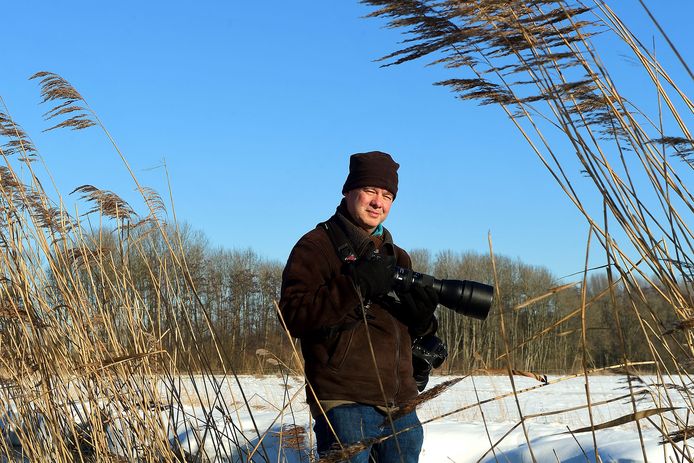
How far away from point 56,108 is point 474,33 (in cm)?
194

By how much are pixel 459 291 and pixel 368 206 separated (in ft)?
1.45

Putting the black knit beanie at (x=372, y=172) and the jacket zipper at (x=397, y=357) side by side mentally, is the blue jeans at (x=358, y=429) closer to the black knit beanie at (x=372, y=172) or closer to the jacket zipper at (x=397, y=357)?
the jacket zipper at (x=397, y=357)

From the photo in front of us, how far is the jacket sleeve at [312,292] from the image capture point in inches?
99.8

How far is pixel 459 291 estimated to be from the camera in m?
2.67

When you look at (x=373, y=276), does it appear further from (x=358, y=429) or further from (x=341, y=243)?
(x=358, y=429)

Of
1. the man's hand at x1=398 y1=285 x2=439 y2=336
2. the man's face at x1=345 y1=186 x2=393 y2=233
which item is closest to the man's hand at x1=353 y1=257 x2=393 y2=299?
the man's hand at x1=398 y1=285 x2=439 y2=336

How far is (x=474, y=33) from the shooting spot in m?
1.75

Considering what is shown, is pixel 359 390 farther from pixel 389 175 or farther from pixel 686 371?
pixel 686 371

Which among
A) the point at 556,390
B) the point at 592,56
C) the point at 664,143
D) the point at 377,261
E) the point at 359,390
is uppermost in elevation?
the point at 592,56

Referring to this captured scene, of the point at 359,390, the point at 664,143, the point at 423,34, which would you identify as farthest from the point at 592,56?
the point at 359,390

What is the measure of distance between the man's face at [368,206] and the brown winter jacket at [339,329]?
0.04 meters

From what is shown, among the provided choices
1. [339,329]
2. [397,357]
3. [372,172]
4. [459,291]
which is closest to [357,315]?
[339,329]

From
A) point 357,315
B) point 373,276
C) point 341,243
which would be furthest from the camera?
point 341,243

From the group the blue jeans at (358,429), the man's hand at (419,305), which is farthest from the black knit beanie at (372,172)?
the blue jeans at (358,429)
